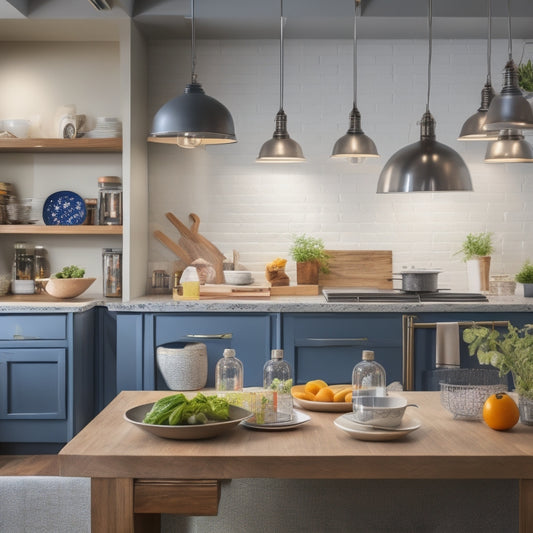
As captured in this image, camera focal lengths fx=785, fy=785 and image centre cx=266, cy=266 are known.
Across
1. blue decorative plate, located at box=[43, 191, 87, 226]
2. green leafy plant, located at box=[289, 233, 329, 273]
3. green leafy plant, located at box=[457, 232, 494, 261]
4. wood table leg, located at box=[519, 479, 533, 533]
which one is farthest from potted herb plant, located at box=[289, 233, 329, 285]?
wood table leg, located at box=[519, 479, 533, 533]

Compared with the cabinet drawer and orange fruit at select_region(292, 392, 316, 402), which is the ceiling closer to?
the cabinet drawer

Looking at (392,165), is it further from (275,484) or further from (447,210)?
(447,210)

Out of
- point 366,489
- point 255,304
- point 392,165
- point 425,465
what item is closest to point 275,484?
point 366,489

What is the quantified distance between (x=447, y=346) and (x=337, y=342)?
0.77 metres

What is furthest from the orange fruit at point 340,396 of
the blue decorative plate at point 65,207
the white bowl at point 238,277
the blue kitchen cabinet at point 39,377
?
the blue decorative plate at point 65,207

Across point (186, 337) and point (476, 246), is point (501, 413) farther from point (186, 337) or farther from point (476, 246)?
point (476, 246)

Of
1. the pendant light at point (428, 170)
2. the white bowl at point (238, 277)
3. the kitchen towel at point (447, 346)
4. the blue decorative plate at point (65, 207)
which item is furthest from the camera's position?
the blue decorative plate at point (65, 207)

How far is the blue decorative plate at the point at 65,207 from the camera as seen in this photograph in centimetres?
580

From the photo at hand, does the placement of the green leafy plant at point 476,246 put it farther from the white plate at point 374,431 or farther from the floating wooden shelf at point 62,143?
the white plate at point 374,431

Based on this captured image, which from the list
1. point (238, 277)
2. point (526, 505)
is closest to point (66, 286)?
point (238, 277)

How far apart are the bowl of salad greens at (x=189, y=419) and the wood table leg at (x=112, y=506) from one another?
209mm

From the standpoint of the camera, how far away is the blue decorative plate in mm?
5805

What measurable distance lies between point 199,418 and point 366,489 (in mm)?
657

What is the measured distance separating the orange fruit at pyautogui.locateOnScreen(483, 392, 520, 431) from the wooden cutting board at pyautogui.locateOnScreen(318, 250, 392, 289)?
326 centimetres
